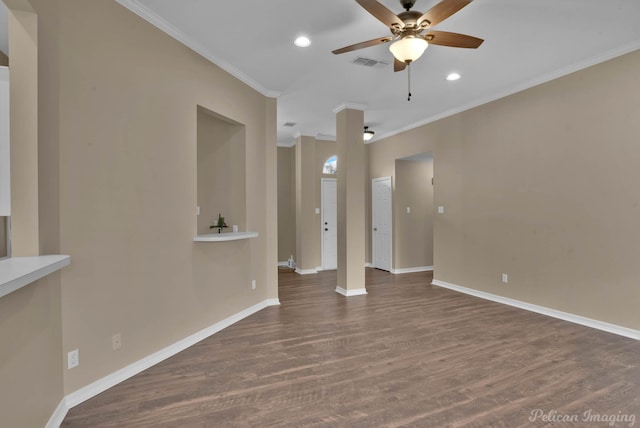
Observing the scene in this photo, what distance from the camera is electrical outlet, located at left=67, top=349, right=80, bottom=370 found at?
84.2 inches

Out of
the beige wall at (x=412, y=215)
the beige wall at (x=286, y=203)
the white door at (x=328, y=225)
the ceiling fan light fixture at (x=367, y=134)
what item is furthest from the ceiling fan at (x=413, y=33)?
the beige wall at (x=286, y=203)

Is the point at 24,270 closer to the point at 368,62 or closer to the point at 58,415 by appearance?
the point at 58,415

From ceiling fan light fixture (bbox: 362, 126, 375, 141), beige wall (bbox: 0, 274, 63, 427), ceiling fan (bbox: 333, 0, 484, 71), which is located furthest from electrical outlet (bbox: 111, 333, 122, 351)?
ceiling fan light fixture (bbox: 362, 126, 375, 141)

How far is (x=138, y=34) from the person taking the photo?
8.69 ft

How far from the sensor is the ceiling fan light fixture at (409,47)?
250 centimetres

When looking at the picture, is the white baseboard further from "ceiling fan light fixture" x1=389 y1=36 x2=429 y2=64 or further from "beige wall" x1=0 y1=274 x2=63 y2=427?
"beige wall" x1=0 y1=274 x2=63 y2=427

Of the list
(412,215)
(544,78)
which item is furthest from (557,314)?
(412,215)

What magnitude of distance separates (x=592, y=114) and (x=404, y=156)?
3.17 m

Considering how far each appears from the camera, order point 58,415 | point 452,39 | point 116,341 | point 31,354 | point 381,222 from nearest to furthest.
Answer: point 31,354, point 58,415, point 116,341, point 452,39, point 381,222

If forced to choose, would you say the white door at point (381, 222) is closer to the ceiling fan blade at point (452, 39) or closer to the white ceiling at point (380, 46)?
the white ceiling at point (380, 46)

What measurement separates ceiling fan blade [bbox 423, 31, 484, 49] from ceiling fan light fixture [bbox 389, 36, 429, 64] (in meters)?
0.06

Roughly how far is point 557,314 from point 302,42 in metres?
4.25

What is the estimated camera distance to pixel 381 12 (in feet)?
7.32

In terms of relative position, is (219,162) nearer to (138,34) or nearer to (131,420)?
(138,34)
